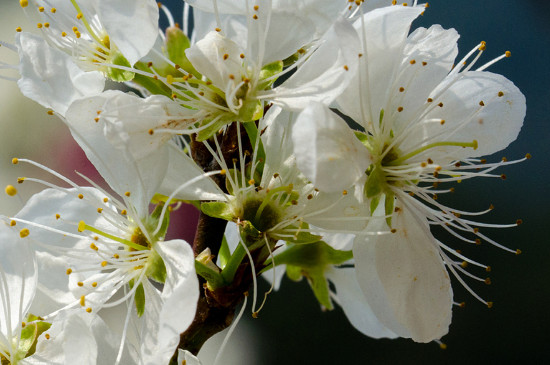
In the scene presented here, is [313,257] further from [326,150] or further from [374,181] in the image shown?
[326,150]

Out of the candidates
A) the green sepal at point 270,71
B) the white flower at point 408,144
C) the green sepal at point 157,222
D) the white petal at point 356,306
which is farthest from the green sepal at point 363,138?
the white petal at point 356,306

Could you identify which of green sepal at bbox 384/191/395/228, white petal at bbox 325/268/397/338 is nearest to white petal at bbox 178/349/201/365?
green sepal at bbox 384/191/395/228

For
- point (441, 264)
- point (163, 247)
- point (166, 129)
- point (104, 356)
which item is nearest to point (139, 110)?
point (166, 129)

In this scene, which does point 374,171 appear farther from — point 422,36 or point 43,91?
point 43,91

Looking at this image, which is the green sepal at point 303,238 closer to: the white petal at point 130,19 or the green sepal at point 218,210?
the green sepal at point 218,210

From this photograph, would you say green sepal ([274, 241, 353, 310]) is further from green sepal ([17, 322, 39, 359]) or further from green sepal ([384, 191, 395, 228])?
green sepal ([17, 322, 39, 359])

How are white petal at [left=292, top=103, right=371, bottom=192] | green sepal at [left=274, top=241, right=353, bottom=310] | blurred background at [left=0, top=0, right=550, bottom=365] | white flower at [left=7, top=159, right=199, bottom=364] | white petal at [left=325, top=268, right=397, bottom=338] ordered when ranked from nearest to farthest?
white petal at [left=292, top=103, right=371, bottom=192] → white flower at [left=7, top=159, right=199, bottom=364] → green sepal at [left=274, top=241, right=353, bottom=310] → white petal at [left=325, top=268, right=397, bottom=338] → blurred background at [left=0, top=0, right=550, bottom=365]
